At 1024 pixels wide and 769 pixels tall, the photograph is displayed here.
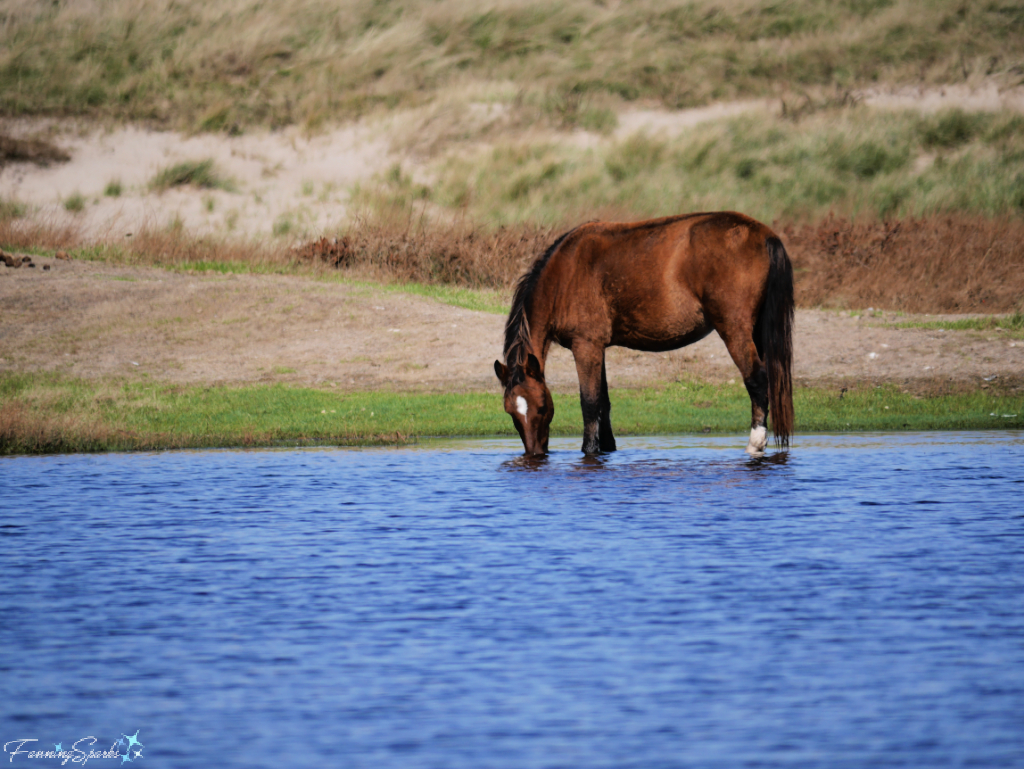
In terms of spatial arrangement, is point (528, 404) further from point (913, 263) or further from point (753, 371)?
point (913, 263)

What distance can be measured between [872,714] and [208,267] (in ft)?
70.8

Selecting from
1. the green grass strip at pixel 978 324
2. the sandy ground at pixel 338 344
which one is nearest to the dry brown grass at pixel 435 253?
the sandy ground at pixel 338 344

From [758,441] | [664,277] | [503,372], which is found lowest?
[758,441]

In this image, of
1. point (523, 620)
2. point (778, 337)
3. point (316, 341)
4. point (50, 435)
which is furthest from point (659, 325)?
point (316, 341)

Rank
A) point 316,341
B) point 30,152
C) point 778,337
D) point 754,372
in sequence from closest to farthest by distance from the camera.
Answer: point 778,337 < point 754,372 < point 316,341 < point 30,152

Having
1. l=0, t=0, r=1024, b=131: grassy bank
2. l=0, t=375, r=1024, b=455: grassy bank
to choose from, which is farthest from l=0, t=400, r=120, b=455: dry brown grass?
l=0, t=0, r=1024, b=131: grassy bank

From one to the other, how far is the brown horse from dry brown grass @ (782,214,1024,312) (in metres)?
11.6

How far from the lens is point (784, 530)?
349 inches

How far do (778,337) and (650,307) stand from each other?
1185 mm

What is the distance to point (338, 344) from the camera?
19844 mm

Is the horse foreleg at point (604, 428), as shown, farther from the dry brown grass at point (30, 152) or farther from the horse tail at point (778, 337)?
the dry brown grass at point (30, 152)

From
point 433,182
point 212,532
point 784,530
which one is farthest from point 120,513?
point 433,182

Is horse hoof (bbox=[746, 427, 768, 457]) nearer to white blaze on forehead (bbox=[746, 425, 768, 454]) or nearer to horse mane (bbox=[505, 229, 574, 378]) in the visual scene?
white blaze on forehead (bbox=[746, 425, 768, 454])

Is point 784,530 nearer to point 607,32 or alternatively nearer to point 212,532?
point 212,532
